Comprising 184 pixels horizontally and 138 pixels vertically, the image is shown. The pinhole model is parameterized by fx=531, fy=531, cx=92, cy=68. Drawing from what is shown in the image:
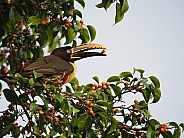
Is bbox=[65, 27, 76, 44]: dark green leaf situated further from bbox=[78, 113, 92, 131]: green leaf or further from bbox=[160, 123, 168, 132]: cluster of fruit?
bbox=[160, 123, 168, 132]: cluster of fruit

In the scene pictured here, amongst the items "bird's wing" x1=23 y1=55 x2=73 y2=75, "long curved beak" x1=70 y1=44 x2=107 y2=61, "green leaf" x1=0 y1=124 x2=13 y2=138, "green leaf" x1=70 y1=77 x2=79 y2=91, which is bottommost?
"green leaf" x1=0 y1=124 x2=13 y2=138

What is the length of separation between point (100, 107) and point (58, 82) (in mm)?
302

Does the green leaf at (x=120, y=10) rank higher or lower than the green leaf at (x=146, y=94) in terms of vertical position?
higher

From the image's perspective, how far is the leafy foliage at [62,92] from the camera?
9.57 feet

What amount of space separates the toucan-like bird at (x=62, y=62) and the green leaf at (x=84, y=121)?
1.58 ft

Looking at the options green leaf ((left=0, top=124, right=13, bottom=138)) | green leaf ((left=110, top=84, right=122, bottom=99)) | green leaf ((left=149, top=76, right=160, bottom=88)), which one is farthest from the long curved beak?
green leaf ((left=0, top=124, right=13, bottom=138))

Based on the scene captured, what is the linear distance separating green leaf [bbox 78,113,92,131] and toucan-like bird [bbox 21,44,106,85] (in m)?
0.48

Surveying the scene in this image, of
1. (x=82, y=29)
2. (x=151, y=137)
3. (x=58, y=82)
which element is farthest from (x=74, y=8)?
(x=151, y=137)

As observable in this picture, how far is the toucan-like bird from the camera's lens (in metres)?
3.24

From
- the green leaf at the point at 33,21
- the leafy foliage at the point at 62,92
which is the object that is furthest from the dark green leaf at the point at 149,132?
the green leaf at the point at 33,21

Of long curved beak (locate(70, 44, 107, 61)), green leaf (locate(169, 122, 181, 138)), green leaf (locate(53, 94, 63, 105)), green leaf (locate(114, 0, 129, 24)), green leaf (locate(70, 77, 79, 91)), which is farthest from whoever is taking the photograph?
long curved beak (locate(70, 44, 107, 61))

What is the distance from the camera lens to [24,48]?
134 inches

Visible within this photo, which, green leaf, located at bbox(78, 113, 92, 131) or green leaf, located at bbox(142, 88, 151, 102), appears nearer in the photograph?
green leaf, located at bbox(78, 113, 92, 131)

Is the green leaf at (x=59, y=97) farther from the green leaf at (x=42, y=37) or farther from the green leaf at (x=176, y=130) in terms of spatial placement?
the green leaf at (x=176, y=130)
